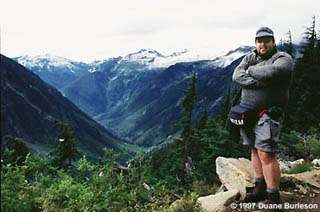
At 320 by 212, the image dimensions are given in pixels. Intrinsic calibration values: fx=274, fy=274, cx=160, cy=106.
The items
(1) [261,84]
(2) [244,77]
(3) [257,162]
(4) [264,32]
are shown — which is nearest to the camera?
(1) [261,84]

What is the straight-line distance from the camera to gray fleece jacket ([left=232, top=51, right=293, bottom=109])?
15.4ft

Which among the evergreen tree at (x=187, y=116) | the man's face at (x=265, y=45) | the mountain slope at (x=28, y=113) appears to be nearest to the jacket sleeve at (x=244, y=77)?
the man's face at (x=265, y=45)

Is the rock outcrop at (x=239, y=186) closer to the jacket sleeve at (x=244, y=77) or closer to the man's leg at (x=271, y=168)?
the man's leg at (x=271, y=168)

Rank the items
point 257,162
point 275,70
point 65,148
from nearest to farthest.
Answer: point 275,70
point 257,162
point 65,148

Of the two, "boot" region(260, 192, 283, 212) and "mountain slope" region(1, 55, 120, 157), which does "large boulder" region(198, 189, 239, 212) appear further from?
"mountain slope" region(1, 55, 120, 157)

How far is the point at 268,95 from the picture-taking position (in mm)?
4887

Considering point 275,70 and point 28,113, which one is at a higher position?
point 275,70

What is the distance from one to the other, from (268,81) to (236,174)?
3.73 metres

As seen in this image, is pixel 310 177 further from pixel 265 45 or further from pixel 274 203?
pixel 265 45

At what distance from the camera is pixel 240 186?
22.7 feet

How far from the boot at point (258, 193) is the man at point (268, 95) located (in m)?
0.70

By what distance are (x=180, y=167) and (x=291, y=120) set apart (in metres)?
12.0

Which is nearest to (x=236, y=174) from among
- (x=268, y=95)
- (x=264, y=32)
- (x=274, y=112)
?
(x=274, y=112)

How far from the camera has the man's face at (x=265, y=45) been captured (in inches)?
198
